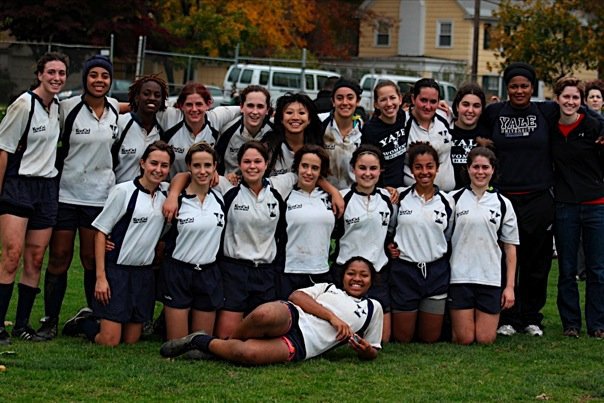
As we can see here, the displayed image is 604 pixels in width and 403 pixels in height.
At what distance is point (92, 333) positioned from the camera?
873 centimetres

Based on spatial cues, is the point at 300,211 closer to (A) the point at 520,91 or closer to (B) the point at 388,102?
(B) the point at 388,102

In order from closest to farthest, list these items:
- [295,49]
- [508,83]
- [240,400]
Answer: [240,400] → [508,83] → [295,49]

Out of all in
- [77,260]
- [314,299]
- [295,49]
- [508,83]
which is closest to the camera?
[314,299]

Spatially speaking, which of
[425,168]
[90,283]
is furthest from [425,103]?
[90,283]

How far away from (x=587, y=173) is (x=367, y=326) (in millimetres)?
2530

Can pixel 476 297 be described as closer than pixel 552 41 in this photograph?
Yes

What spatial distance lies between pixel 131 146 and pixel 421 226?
246cm

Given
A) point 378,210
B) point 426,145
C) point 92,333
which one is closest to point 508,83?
point 426,145

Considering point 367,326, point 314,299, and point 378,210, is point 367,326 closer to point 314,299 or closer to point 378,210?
point 314,299

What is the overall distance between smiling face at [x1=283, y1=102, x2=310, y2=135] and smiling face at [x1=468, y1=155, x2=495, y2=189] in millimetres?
1417

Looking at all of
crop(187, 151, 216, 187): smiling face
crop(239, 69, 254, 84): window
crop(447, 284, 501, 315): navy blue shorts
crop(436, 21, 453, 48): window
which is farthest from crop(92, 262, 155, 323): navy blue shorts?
crop(436, 21, 453, 48): window

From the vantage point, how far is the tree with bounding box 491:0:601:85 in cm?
3425

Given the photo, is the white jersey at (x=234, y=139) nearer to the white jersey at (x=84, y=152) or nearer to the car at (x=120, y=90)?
the white jersey at (x=84, y=152)

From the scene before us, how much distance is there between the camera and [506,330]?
9.59 meters
